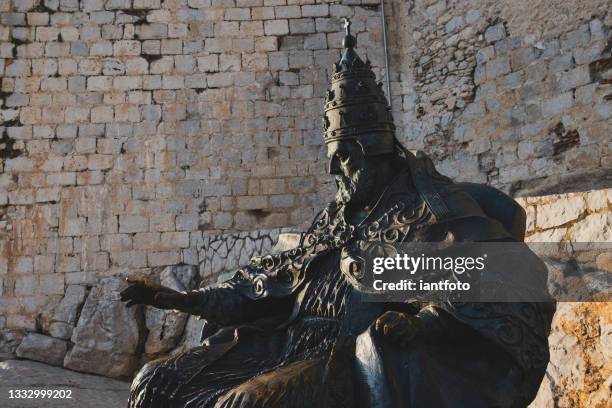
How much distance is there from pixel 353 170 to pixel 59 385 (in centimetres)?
622

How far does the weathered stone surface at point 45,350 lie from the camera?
374 inches

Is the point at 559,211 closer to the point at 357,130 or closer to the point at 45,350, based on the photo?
the point at 357,130

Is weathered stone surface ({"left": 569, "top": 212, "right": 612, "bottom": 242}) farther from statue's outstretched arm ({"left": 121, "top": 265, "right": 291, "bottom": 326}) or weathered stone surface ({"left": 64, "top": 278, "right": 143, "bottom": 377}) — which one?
weathered stone surface ({"left": 64, "top": 278, "right": 143, "bottom": 377})

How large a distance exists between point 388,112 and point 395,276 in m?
0.61

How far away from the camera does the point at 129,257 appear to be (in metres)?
9.91

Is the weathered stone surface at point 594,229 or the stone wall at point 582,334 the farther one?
the weathered stone surface at point 594,229

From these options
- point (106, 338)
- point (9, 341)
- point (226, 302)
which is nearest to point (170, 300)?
point (226, 302)

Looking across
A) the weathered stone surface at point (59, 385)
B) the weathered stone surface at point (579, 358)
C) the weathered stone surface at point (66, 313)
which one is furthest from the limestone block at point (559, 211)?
the weathered stone surface at point (66, 313)

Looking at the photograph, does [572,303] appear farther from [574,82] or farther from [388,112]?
[574,82]

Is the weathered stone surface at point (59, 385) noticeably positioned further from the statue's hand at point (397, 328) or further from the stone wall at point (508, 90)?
the statue's hand at point (397, 328)

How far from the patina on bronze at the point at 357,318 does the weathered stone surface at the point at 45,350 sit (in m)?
6.75

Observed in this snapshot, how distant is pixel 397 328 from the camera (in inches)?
99.9

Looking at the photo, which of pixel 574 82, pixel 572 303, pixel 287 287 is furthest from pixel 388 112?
pixel 574 82

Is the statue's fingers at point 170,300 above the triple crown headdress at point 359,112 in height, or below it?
below
